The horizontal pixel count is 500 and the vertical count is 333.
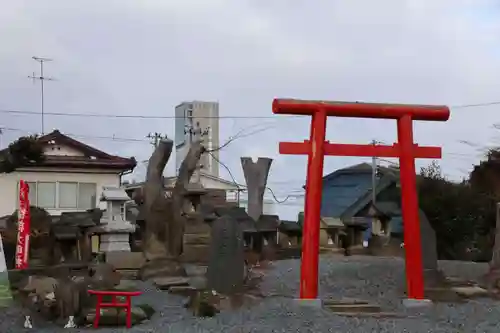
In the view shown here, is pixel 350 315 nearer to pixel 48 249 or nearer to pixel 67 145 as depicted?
pixel 48 249

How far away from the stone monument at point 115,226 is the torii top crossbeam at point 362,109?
7.09m

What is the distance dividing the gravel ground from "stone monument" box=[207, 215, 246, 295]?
0.61 meters

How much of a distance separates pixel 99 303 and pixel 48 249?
696 cm

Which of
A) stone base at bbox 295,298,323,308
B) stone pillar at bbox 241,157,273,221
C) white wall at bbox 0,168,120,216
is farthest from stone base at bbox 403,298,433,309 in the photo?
white wall at bbox 0,168,120,216

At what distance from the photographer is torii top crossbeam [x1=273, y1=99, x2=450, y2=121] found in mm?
10797

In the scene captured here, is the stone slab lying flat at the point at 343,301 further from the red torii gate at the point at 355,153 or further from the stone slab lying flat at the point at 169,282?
the stone slab lying flat at the point at 169,282

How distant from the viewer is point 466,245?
23.0 m

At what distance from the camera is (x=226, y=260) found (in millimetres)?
11391

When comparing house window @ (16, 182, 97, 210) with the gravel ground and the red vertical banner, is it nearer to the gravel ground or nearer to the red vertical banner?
the red vertical banner

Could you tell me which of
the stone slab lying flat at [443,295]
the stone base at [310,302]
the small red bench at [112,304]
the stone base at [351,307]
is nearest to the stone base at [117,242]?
the stone base at [351,307]

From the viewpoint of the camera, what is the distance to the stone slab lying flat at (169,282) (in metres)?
13.0

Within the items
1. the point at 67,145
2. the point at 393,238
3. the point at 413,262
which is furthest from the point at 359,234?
the point at 67,145

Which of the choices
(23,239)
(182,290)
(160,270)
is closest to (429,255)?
(182,290)

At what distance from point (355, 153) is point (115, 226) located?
756 centimetres
